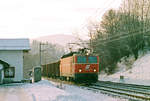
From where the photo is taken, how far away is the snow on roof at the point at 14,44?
121 feet

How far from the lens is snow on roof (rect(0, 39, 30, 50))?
36737 mm

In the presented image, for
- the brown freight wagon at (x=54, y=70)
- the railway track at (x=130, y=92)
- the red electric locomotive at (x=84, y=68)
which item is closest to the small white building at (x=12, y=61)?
the brown freight wagon at (x=54, y=70)

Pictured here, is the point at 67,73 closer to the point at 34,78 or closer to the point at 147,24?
the point at 34,78

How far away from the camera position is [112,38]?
56.2 metres

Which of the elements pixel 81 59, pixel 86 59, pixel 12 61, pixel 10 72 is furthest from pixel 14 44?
pixel 86 59

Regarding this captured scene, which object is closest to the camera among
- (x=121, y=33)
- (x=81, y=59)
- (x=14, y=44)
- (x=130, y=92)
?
(x=130, y=92)

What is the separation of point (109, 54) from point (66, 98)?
39738mm

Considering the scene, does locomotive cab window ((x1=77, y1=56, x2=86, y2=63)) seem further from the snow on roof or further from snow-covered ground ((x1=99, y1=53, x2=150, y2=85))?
the snow on roof

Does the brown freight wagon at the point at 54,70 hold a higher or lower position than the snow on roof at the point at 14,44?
lower

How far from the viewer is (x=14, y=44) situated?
127ft

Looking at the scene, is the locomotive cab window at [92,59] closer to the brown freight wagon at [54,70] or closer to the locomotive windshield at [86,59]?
the locomotive windshield at [86,59]

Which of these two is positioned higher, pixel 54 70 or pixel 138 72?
pixel 54 70

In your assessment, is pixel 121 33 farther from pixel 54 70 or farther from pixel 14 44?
pixel 14 44

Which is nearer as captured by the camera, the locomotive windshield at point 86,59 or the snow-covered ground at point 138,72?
the locomotive windshield at point 86,59
